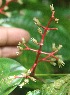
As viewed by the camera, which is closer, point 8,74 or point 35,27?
point 8,74

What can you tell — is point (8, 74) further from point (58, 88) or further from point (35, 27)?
point (35, 27)

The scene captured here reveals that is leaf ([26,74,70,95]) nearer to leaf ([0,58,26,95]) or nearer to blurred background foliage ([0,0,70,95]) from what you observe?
leaf ([0,58,26,95])

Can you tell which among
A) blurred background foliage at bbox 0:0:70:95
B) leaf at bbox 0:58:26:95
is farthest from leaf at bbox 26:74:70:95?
blurred background foliage at bbox 0:0:70:95

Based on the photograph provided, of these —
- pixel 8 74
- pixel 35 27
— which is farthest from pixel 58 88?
pixel 35 27

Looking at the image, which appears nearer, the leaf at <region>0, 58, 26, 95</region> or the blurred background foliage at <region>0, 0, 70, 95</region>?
the leaf at <region>0, 58, 26, 95</region>

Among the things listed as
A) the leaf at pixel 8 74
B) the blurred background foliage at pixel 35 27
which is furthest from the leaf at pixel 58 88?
the blurred background foliage at pixel 35 27

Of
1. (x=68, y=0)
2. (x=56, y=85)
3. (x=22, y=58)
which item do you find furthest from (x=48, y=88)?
(x=68, y=0)

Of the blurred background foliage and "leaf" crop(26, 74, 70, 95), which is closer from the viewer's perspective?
"leaf" crop(26, 74, 70, 95)

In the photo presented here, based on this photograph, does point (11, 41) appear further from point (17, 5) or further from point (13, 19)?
point (17, 5)

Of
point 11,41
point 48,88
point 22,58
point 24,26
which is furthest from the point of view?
point 24,26
